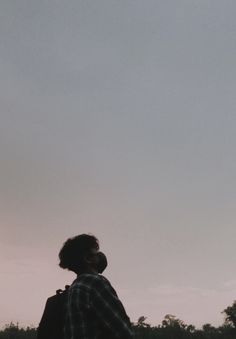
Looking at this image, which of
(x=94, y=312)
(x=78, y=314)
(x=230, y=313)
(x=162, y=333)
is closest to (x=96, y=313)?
(x=94, y=312)

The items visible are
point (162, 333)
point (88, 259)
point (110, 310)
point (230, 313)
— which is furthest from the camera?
point (230, 313)

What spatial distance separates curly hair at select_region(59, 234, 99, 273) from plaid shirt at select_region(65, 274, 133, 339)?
1.05ft

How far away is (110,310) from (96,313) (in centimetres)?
10

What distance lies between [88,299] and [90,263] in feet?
1.36

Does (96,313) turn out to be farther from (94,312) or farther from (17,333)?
(17,333)

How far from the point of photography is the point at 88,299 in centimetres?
289

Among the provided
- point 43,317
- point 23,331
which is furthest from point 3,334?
point 43,317

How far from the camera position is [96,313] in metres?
2.86

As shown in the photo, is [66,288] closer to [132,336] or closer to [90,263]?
[90,263]

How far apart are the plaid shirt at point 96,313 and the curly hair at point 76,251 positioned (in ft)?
1.05

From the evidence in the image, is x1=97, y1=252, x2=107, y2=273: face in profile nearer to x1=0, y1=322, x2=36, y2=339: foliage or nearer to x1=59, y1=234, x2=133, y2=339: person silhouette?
x1=59, y1=234, x2=133, y2=339: person silhouette

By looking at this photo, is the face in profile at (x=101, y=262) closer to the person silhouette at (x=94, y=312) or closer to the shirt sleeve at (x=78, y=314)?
the person silhouette at (x=94, y=312)

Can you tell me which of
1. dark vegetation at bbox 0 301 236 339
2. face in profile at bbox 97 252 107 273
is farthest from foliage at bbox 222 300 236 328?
face in profile at bbox 97 252 107 273

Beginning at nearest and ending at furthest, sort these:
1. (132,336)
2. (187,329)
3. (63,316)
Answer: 1. (132,336)
2. (63,316)
3. (187,329)
